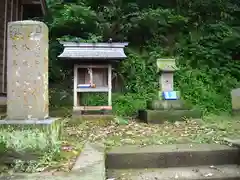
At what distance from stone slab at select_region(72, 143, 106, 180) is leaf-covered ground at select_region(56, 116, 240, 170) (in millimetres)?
158

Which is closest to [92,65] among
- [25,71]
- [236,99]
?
[25,71]

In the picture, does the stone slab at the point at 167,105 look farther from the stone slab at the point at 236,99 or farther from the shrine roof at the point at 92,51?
the stone slab at the point at 236,99

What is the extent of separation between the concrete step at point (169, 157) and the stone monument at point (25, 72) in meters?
1.02

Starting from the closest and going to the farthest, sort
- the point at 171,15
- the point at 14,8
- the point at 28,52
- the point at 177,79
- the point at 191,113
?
1. the point at 28,52
2. the point at 191,113
3. the point at 14,8
4. the point at 177,79
5. the point at 171,15

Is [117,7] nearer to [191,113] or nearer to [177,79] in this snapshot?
[177,79]

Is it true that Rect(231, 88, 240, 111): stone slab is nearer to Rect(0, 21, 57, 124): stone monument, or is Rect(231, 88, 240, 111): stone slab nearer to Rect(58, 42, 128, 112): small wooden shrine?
Rect(58, 42, 128, 112): small wooden shrine

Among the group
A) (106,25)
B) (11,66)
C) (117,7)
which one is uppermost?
(117,7)

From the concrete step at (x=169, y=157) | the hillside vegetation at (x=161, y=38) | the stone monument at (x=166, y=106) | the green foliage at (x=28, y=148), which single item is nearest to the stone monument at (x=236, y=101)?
the hillside vegetation at (x=161, y=38)

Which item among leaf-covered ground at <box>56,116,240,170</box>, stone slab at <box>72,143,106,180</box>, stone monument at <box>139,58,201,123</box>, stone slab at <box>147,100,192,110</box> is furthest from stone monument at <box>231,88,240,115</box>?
stone slab at <box>72,143,106,180</box>

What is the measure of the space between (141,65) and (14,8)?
4.70 meters

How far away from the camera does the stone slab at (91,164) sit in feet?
8.73

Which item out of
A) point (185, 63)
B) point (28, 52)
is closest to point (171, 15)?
point (185, 63)

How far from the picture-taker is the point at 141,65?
10.3 m

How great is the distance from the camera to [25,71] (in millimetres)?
3547
